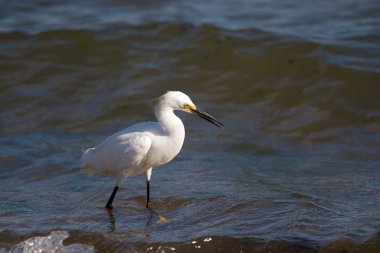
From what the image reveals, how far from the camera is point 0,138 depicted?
392 inches

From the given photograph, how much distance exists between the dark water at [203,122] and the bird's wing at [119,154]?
46 centimetres

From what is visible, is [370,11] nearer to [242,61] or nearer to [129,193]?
[242,61]

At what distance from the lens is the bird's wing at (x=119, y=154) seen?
684 centimetres

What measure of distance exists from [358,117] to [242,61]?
2.76m

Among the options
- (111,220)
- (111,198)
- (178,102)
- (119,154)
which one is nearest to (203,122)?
(111,198)

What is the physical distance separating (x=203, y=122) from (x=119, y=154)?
11.2 ft

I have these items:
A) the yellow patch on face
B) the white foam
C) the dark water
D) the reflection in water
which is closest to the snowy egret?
the yellow patch on face

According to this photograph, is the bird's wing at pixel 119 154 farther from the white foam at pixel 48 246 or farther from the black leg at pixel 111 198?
the white foam at pixel 48 246

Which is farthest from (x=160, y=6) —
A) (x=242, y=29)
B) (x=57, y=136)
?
(x=57, y=136)

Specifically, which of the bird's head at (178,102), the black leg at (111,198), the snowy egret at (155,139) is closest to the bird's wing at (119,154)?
the snowy egret at (155,139)

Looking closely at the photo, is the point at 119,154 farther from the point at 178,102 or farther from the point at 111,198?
the point at 178,102

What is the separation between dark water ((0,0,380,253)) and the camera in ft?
21.4

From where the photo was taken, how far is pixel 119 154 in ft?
22.9

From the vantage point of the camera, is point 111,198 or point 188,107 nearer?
point 188,107
